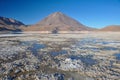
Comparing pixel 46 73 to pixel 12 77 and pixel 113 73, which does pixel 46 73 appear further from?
pixel 113 73

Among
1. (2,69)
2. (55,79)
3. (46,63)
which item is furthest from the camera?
(46,63)

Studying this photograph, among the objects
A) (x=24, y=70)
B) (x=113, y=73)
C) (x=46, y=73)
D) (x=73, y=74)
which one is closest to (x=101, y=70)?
(x=113, y=73)

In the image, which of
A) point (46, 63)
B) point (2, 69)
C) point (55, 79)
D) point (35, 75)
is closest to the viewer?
point (55, 79)

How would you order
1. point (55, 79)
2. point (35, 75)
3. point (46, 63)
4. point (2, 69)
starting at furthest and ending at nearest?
point (46, 63), point (2, 69), point (35, 75), point (55, 79)

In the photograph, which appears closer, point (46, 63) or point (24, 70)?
point (24, 70)

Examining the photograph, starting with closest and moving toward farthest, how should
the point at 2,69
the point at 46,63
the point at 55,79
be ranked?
the point at 55,79 → the point at 2,69 → the point at 46,63

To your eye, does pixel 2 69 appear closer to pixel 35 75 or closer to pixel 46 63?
pixel 35 75

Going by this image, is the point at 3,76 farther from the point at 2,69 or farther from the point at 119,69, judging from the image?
the point at 119,69

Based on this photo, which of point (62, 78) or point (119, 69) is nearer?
point (62, 78)

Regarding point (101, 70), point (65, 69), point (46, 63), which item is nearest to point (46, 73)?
point (65, 69)
